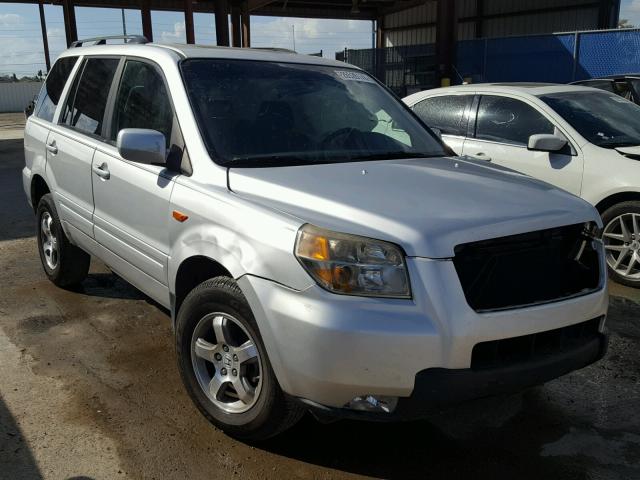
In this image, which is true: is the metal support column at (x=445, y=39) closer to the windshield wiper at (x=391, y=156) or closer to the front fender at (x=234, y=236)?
the windshield wiper at (x=391, y=156)

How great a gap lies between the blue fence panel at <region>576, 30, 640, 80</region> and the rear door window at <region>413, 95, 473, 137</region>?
11370mm

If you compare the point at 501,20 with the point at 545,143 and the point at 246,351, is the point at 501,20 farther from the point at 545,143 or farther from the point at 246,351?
the point at 246,351

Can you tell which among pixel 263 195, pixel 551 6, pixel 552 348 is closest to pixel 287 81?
pixel 263 195

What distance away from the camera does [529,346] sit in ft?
8.58

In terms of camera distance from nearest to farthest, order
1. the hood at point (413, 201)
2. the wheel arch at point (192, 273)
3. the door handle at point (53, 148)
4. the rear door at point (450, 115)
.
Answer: the hood at point (413, 201) < the wheel arch at point (192, 273) < the door handle at point (53, 148) < the rear door at point (450, 115)

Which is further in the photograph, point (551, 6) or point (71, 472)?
point (551, 6)

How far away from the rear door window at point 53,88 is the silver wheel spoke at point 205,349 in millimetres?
2870

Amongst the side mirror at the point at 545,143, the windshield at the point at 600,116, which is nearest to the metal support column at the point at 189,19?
the windshield at the point at 600,116

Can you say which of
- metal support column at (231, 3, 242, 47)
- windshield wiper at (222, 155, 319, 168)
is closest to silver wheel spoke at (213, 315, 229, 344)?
windshield wiper at (222, 155, 319, 168)

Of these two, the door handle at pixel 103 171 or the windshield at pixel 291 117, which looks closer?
the windshield at pixel 291 117

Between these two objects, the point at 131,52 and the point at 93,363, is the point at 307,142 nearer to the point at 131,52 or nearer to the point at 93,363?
the point at 131,52

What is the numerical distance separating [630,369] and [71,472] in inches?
129

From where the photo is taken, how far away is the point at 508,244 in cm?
262

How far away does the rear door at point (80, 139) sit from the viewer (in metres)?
4.19
